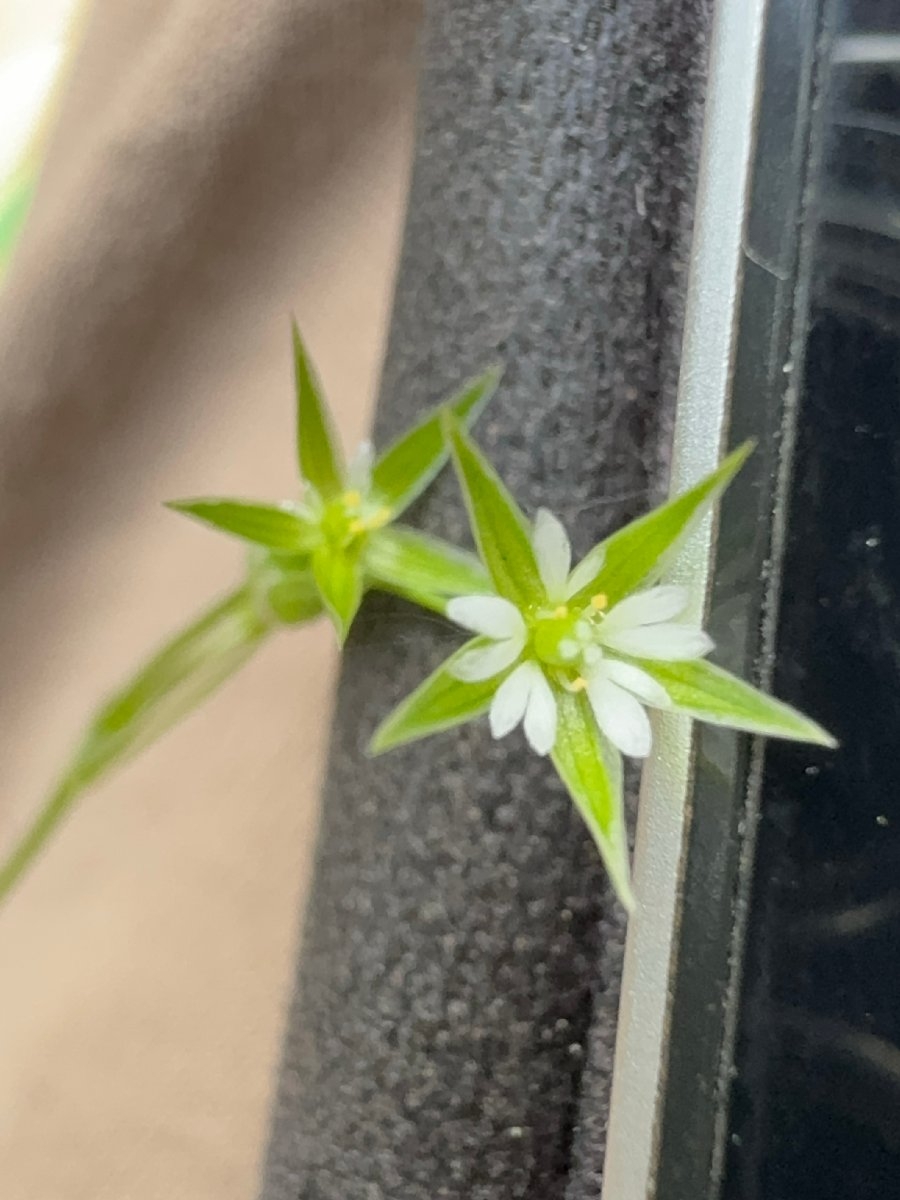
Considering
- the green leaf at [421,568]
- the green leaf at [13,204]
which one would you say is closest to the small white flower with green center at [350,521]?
the green leaf at [421,568]

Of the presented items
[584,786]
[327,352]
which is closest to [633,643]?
[584,786]

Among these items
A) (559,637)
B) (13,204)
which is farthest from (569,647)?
(13,204)

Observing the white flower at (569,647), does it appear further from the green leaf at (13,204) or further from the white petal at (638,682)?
the green leaf at (13,204)

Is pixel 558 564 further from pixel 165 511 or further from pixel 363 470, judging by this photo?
pixel 165 511

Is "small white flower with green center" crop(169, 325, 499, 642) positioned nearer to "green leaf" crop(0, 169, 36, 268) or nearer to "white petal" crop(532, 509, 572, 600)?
"white petal" crop(532, 509, 572, 600)

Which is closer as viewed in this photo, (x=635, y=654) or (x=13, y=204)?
(x=635, y=654)

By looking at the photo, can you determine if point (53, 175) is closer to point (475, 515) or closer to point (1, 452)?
point (1, 452)
